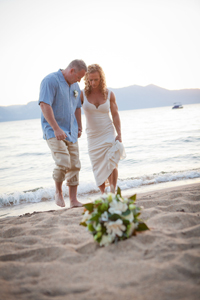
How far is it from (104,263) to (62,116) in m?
2.68

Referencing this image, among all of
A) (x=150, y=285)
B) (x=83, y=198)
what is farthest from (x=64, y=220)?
(x=83, y=198)

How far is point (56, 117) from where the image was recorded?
13.7 ft

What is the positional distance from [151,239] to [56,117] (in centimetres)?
261

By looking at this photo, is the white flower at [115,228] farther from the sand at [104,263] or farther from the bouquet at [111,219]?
the sand at [104,263]

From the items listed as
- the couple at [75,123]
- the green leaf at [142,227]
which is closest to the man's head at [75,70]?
the couple at [75,123]

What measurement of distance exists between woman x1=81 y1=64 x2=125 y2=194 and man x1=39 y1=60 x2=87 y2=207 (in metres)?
0.26

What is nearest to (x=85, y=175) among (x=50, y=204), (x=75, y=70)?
(x=50, y=204)

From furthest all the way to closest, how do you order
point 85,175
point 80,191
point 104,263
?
1. point 85,175
2. point 80,191
3. point 104,263

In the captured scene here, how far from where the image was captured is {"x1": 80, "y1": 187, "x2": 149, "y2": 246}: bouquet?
7.06 ft

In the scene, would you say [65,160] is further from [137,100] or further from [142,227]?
[137,100]

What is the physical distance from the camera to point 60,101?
162 inches

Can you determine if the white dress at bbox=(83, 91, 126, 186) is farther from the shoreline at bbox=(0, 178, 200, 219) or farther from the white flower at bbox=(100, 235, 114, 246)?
the white flower at bbox=(100, 235, 114, 246)

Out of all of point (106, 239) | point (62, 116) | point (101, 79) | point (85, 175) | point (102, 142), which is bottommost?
point (85, 175)

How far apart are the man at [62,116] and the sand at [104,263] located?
1.32 m
